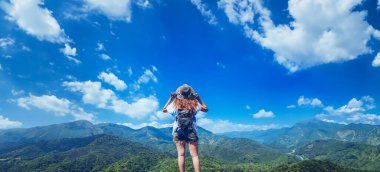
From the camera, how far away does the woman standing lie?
5.89 metres

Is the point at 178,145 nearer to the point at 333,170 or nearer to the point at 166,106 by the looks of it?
the point at 166,106

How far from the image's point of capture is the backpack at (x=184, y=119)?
5.97m

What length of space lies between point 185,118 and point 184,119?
0.11 feet

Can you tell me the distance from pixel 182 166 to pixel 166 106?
144 cm

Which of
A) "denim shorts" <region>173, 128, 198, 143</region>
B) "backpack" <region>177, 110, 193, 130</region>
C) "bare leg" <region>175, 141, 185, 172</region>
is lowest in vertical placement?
"bare leg" <region>175, 141, 185, 172</region>

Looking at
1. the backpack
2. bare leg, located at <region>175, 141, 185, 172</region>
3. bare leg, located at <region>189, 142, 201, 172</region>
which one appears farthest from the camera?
the backpack

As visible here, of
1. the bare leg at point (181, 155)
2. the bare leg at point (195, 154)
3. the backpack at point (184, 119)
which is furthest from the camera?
the backpack at point (184, 119)

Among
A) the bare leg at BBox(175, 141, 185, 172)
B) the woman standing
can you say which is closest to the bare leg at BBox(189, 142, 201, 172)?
the woman standing

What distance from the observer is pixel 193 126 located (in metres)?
6.04

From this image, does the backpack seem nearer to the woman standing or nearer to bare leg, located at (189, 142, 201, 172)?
the woman standing

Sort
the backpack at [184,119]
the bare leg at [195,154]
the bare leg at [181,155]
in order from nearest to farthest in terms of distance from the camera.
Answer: the bare leg at [195,154] → the bare leg at [181,155] → the backpack at [184,119]

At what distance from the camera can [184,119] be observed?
5992 millimetres

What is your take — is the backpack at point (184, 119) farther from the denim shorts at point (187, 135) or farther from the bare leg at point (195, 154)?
the bare leg at point (195, 154)

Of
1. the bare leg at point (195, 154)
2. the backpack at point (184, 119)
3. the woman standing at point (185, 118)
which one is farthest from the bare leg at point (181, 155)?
the backpack at point (184, 119)
